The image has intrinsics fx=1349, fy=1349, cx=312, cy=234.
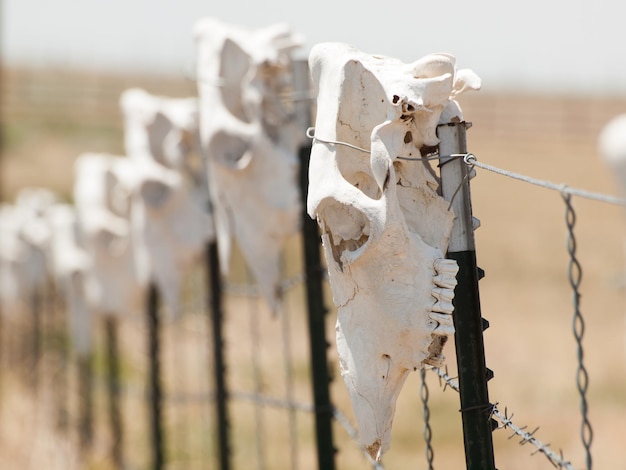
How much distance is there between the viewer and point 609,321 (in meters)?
21.2

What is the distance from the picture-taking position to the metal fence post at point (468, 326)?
11.1 ft

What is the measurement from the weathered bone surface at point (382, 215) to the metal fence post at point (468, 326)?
0.04 metres

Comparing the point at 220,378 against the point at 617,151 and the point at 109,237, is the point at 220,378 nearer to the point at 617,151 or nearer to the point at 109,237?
the point at 109,237

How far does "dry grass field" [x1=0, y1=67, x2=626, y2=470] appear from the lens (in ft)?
37.4

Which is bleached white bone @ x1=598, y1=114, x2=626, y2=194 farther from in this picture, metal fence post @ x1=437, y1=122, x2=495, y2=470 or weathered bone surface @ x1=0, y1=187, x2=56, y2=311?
weathered bone surface @ x1=0, y1=187, x2=56, y2=311

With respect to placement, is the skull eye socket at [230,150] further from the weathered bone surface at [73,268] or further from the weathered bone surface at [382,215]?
the weathered bone surface at [73,268]

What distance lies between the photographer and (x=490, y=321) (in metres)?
19.9

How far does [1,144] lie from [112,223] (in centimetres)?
2221

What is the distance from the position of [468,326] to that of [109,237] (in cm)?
658

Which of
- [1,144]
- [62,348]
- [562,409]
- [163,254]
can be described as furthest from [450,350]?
[1,144]

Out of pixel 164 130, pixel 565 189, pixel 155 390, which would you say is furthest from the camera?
pixel 155 390

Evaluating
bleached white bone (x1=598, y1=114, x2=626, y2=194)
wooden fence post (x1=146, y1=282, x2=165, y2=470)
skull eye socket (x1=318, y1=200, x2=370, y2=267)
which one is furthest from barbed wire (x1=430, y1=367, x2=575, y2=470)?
bleached white bone (x1=598, y1=114, x2=626, y2=194)

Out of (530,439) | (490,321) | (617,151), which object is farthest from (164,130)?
(490,321)

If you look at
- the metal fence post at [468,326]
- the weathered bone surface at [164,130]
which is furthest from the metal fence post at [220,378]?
the metal fence post at [468,326]
